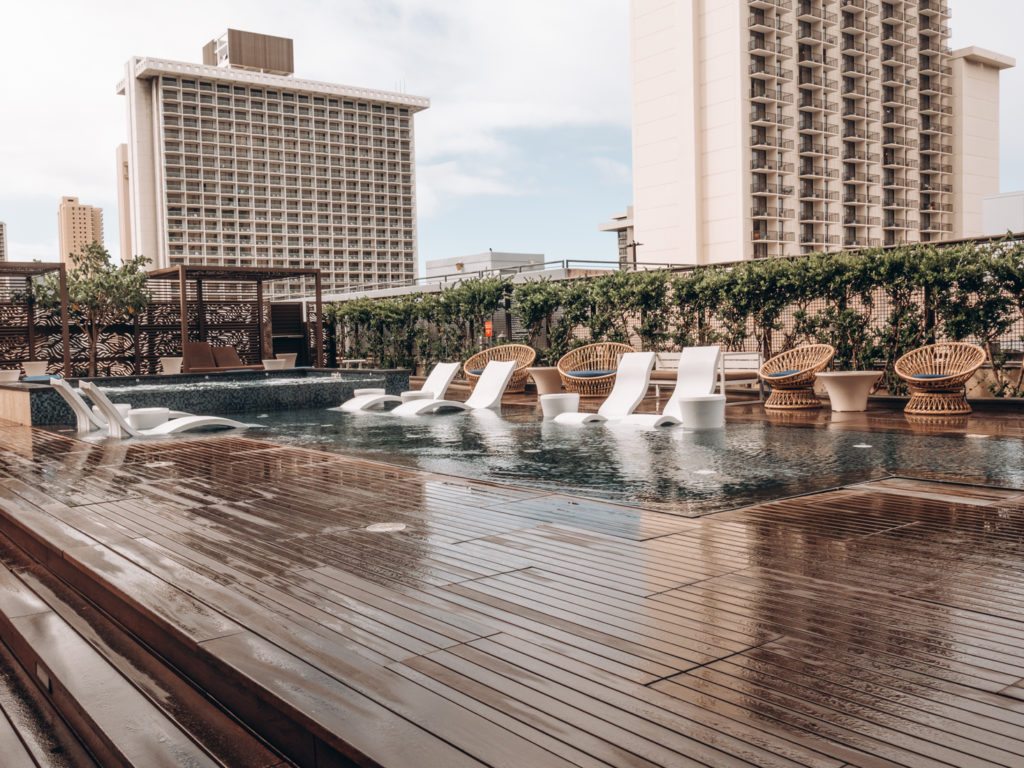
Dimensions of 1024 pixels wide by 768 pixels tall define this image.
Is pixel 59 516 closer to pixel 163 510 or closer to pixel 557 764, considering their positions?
pixel 163 510

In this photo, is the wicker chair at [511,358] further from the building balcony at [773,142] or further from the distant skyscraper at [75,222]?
the distant skyscraper at [75,222]

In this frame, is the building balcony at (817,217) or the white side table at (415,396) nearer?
the white side table at (415,396)

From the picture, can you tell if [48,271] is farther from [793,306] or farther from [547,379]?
[793,306]

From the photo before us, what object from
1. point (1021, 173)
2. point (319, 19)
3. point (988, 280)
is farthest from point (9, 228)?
point (988, 280)

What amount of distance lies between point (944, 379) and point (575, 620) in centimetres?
703

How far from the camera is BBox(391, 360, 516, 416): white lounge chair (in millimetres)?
10023

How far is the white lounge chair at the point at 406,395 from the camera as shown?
10.8m

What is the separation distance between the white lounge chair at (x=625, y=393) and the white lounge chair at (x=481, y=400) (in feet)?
5.79

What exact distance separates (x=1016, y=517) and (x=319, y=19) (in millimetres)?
26927

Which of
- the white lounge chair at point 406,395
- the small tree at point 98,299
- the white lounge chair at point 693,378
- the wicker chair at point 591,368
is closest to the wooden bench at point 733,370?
the wicker chair at point 591,368

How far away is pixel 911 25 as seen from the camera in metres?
46.3

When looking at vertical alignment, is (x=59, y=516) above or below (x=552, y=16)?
below

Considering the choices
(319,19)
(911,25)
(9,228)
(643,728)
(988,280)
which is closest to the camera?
(643,728)

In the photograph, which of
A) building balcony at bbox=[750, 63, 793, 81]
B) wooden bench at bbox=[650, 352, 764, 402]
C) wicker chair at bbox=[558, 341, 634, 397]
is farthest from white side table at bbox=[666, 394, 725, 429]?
building balcony at bbox=[750, 63, 793, 81]
